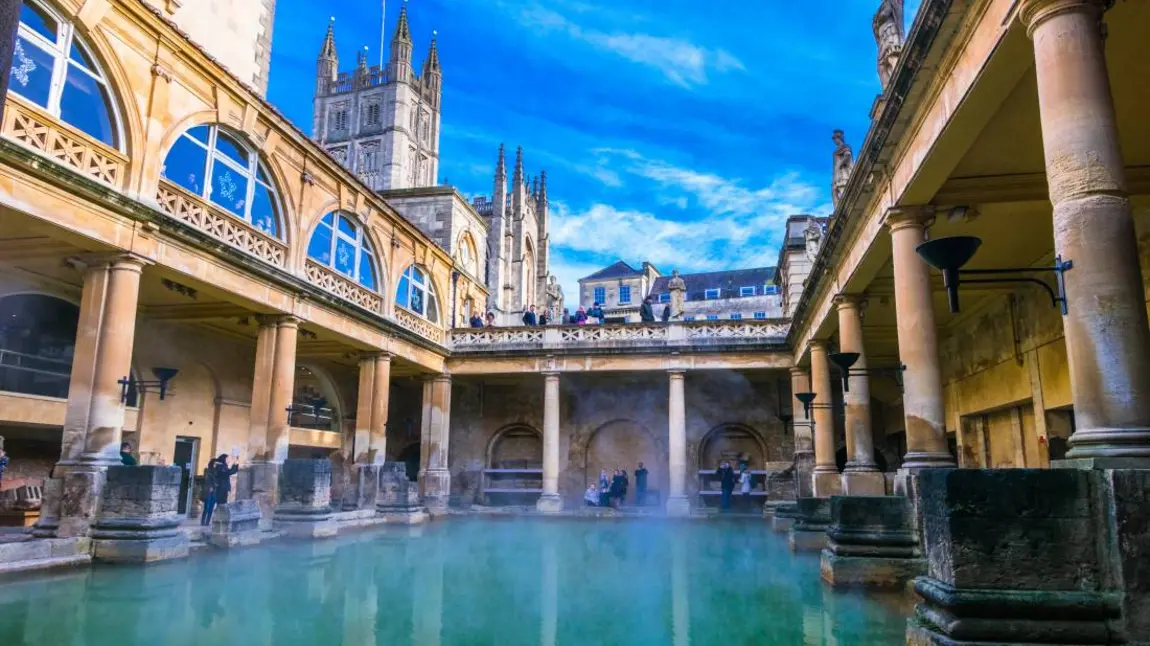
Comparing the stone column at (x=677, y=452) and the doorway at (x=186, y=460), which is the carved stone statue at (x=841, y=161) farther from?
the doorway at (x=186, y=460)

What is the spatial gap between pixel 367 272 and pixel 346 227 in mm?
1599

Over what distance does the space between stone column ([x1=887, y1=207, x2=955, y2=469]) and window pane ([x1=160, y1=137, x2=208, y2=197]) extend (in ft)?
39.5

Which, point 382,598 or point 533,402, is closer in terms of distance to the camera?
point 382,598

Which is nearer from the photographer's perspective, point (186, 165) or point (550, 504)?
point (186, 165)

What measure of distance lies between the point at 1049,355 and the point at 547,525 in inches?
459

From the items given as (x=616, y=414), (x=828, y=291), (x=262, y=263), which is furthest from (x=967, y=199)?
(x=616, y=414)

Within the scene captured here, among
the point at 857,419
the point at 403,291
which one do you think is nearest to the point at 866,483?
the point at 857,419

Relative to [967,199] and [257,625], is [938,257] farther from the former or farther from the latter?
[257,625]

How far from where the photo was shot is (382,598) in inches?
304

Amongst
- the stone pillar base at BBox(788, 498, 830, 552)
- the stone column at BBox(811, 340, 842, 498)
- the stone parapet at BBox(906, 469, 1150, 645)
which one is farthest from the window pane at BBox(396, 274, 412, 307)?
the stone parapet at BBox(906, 469, 1150, 645)

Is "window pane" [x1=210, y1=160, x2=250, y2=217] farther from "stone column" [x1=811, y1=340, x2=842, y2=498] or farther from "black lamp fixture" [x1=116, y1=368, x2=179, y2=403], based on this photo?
"stone column" [x1=811, y1=340, x2=842, y2=498]

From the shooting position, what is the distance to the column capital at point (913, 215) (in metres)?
9.41

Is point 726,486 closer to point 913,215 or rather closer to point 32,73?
point 913,215

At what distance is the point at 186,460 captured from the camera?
19.5m
